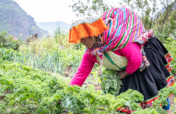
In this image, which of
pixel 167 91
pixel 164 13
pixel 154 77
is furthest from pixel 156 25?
pixel 167 91

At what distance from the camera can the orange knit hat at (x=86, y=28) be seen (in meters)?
1.42

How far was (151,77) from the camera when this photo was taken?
6.00ft

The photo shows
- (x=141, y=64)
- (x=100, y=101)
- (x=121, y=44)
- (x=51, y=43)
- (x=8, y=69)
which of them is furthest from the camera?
(x=51, y=43)

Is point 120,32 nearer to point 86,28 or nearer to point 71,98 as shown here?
point 86,28

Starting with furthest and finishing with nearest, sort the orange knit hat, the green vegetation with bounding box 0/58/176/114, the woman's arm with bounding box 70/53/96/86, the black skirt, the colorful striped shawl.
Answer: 1. the woman's arm with bounding box 70/53/96/86
2. the black skirt
3. the colorful striped shawl
4. the orange knit hat
5. the green vegetation with bounding box 0/58/176/114

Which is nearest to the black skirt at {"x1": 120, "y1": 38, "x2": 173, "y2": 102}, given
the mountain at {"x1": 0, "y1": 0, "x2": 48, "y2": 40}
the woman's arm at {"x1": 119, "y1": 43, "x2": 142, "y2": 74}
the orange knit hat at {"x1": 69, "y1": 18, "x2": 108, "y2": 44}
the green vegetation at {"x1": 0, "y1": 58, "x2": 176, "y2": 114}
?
the woman's arm at {"x1": 119, "y1": 43, "x2": 142, "y2": 74}

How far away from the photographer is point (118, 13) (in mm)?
1792

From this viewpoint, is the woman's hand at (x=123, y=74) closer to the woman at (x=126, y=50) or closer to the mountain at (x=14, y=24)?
the woman at (x=126, y=50)

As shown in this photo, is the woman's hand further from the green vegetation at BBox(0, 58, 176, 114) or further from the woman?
the green vegetation at BBox(0, 58, 176, 114)

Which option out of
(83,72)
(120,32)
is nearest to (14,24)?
(83,72)

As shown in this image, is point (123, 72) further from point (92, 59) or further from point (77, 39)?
point (77, 39)

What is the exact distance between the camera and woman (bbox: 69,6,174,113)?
1504 millimetres

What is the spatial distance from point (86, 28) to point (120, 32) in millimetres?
378

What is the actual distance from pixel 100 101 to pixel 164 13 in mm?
5884
